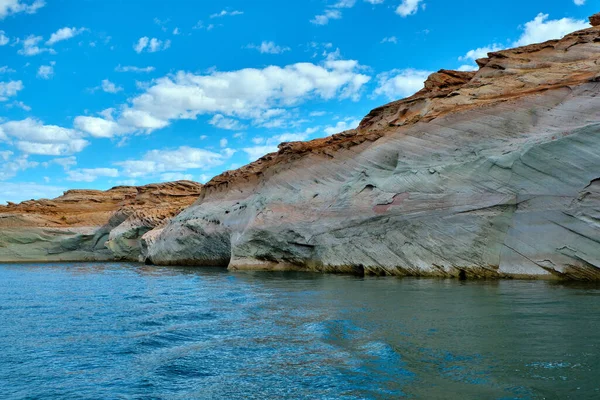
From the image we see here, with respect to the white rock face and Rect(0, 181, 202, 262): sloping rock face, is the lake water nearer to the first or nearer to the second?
the white rock face

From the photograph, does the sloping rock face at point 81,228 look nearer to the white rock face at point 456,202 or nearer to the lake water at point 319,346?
the white rock face at point 456,202

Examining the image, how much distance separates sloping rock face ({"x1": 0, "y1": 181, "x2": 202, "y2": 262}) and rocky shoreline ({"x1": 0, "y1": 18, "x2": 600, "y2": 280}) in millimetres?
12553

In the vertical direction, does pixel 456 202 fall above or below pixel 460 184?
below

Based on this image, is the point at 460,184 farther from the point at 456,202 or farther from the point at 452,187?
the point at 456,202

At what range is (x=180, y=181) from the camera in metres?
43.1

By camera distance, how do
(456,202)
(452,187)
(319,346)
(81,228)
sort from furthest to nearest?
(81,228)
(452,187)
(456,202)
(319,346)

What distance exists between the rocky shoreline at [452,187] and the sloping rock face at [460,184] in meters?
0.04

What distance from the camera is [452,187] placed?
14469 millimetres

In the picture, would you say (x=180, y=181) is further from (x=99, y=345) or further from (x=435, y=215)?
(x=99, y=345)

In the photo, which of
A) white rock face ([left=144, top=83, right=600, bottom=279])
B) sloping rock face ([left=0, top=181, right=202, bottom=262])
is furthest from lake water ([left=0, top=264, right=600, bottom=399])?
sloping rock face ([left=0, top=181, right=202, bottom=262])

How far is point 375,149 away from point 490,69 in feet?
16.4

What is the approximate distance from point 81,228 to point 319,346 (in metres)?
38.7

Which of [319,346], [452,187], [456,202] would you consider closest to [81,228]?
[452,187]

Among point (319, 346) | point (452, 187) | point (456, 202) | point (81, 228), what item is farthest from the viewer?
point (81, 228)
